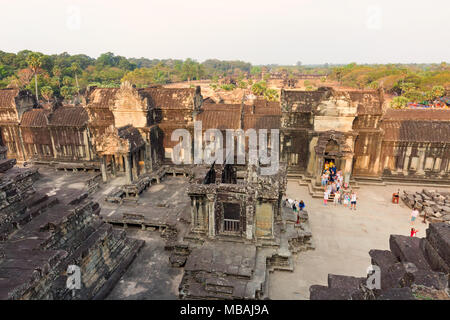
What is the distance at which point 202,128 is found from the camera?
26812 millimetres

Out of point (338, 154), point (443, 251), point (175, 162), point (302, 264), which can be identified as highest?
point (443, 251)

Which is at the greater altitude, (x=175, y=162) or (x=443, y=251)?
(x=443, y=251)

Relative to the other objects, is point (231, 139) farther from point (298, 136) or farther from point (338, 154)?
point (338, 154)

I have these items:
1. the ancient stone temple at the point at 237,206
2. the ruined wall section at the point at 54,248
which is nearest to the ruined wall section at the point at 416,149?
the ancient stone temple at the point at 237,206

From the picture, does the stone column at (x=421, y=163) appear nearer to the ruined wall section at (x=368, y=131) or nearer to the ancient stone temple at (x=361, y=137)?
the ancient stone temple at (x=361, y=137)

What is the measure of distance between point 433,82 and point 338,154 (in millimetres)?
79620

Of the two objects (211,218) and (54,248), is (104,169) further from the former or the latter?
(54,248)

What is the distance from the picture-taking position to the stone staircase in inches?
224

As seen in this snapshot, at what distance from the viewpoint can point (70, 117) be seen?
29.7 metres

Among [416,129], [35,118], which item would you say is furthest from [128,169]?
[416,129]

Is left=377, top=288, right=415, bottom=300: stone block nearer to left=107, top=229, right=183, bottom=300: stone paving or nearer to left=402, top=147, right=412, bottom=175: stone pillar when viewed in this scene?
left=107, top=229, right=183, bottom=300: stone paving

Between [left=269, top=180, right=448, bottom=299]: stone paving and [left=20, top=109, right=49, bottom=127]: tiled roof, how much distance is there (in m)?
25.7
